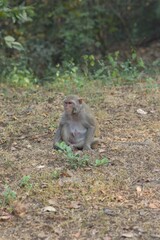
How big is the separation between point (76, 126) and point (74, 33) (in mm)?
6766

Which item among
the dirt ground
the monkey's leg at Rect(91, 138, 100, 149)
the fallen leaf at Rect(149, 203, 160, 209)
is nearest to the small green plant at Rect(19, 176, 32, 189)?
the dirt ground

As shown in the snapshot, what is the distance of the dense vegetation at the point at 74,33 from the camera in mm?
12430

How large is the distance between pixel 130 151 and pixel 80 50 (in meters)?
7.51

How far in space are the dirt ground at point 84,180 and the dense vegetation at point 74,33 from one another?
3.59 metres

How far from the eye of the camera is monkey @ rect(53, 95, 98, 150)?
6641mm

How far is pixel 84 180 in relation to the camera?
545 centimetres

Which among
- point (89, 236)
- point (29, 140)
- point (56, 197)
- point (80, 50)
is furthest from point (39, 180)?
point (80, 50)

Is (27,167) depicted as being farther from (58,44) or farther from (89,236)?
(58,44)

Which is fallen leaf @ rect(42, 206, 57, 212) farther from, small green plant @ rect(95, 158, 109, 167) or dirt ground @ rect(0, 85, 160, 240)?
small green plant @ rect(95, 158, 109, 167)

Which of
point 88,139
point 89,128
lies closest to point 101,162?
point 88,139

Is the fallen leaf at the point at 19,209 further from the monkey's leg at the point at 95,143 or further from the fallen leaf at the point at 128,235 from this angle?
the monkey's leg at the point at 95,143

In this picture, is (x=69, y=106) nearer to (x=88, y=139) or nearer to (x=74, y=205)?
(x=88, y=139)

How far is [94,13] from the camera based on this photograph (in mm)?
13758

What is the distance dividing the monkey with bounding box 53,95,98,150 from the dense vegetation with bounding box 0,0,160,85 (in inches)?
180
